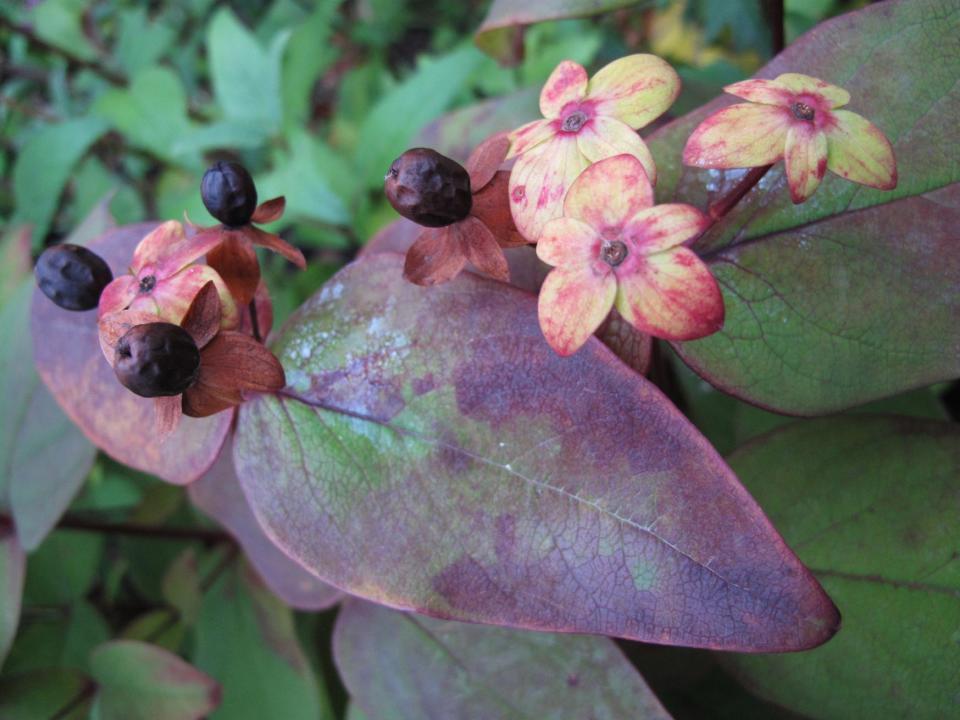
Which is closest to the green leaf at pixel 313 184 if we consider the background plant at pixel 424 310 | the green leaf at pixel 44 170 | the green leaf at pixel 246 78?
the background plant at pixel 424 310

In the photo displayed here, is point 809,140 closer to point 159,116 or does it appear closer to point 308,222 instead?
point 308,222

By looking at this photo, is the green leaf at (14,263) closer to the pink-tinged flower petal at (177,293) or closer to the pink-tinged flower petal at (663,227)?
the pink-tinged flower petal at (177,293)

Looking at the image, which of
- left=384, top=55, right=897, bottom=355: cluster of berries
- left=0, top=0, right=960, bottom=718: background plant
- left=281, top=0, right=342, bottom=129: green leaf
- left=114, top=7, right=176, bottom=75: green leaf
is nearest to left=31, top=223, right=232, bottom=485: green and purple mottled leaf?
left=0, top=0, right=960, bottom=718: background plant

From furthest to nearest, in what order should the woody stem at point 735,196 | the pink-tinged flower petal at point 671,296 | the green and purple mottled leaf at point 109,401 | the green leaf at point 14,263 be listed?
the green leaf at point 14,263, the green and purple mottled leaf at point 109,401, the woody stem at point 735,196, the pink-tinged flower petal at point 671,296

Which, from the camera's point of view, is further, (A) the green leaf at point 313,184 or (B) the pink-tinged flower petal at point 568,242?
(A) the green leaf at point 313,184

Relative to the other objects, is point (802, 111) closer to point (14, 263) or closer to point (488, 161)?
point (488, 161)

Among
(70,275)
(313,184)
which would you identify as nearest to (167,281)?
(70,275)
